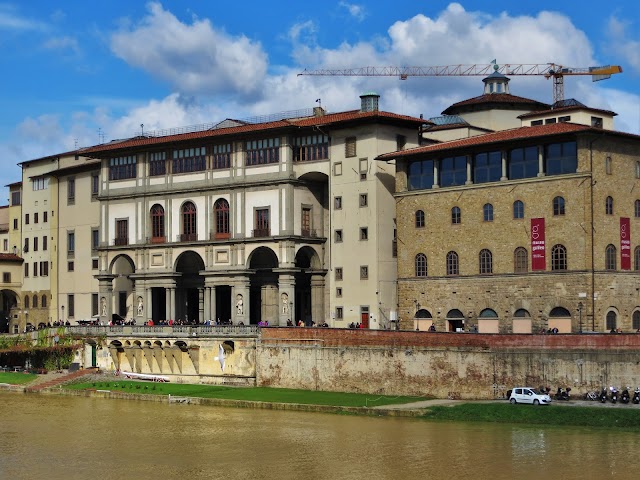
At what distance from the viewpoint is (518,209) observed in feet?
251

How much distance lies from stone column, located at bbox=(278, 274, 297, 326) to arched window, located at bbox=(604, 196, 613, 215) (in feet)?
82.6

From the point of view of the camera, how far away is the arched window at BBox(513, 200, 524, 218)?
76.4 m

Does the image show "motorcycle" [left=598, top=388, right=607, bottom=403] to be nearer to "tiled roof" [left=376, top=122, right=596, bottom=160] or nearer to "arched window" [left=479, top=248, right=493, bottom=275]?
"arched window" [left=479, top=248, right=493, bottom=275]

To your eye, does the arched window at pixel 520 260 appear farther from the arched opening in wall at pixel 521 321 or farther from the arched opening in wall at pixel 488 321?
the arched opening in wall at pixel 488 321

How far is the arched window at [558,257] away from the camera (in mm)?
74438

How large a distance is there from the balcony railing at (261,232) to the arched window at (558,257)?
24.2 metres

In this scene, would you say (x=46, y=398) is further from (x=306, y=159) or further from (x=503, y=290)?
(x=503, y=290)

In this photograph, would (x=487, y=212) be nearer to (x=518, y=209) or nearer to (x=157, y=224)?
(x=518, y=209)

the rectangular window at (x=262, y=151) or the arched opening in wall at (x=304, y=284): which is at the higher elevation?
the rectangular window at (x=262, y=151)

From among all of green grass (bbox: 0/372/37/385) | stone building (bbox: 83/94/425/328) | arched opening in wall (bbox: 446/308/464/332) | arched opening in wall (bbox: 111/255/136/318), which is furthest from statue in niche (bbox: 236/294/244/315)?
arched opening in wall (bbox: 446/308/464/332)

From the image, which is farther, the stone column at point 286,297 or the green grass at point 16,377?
the stone column at point 286,297

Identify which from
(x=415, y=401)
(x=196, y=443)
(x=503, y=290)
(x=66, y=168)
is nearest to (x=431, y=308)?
(x=503, y=290)

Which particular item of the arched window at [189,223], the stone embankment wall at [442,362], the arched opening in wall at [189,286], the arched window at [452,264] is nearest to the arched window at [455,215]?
the arched window at [452,264]

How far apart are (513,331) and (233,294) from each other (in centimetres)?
2482
